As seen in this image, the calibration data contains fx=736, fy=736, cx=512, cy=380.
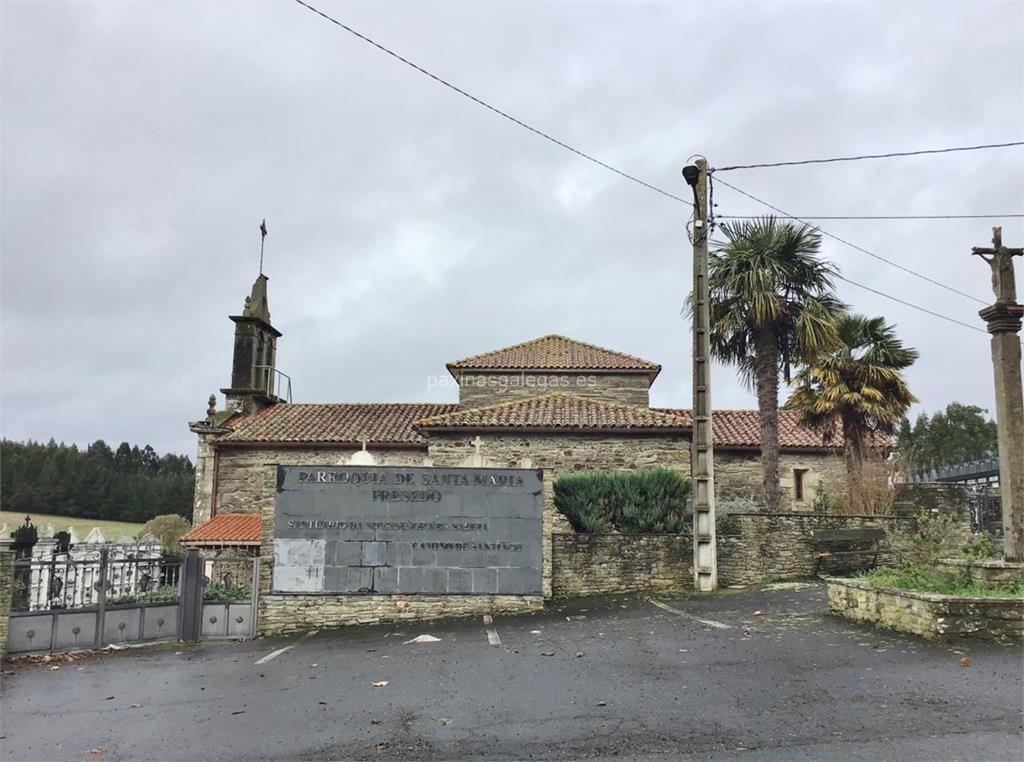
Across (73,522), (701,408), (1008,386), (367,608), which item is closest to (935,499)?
(701,408)

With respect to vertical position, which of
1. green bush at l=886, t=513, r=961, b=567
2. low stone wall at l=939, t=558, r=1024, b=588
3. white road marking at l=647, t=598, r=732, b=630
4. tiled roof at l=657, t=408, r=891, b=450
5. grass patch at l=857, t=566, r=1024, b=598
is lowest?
white road marking at l=647, t=598, r=732, b=630

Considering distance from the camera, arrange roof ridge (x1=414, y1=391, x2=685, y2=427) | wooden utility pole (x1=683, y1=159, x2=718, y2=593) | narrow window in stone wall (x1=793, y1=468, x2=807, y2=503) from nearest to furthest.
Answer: wooden utility pole (x1=683, y1=159, x2=718, y2=593)
roof ridge (x1=414, y1=391, x2=685, y2=427)
narrow window in stone wall (x1=793, y1=468, x2=807, y2=503)

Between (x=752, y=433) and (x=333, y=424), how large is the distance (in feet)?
44.4

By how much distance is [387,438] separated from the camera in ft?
75.8

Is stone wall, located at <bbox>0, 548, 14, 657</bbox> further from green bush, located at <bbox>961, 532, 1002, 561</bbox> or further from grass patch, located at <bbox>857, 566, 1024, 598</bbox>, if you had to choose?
green bush, located at <bbox>961, 532, 1002, 561</bbox>

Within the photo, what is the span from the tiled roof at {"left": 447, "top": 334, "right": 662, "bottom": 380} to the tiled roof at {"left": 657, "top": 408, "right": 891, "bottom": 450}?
7.35ft

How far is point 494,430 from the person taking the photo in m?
20.0

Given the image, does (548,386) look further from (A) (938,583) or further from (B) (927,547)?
(A) (938,583)

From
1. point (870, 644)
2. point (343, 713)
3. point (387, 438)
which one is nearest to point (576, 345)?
point (387, 438)

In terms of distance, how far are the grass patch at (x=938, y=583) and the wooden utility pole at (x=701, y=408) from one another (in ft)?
11.9

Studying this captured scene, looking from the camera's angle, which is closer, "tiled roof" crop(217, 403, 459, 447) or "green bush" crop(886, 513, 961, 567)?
"green bush" crop(886, 513, 961, 567)

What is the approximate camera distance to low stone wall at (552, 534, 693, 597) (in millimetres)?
14484

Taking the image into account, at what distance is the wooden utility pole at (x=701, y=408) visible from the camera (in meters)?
14.1

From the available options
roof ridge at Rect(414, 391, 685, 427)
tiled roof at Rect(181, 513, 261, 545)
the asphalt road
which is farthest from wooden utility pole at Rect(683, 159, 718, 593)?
tiled roof at Rect(181, 513, 261, 545)
